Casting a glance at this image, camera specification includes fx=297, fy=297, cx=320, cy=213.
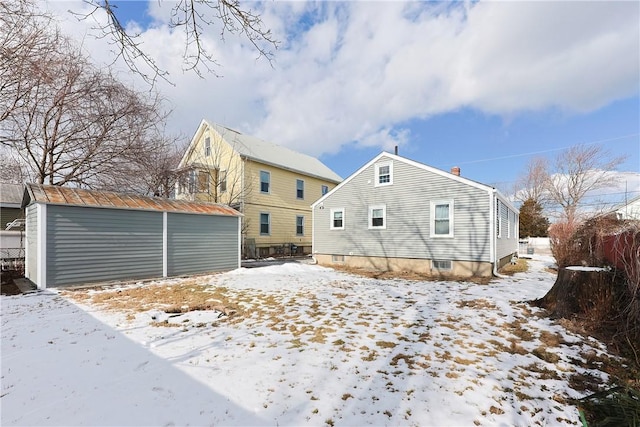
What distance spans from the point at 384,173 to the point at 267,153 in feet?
34.1

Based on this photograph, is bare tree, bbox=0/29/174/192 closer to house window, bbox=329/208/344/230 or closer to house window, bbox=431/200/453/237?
house window, bbox=329/208/344/230

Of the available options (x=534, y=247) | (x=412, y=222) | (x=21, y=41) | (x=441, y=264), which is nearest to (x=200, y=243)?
(x=21, y=41)

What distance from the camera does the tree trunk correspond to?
16.0 ft

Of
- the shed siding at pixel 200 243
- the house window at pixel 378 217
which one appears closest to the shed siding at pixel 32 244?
the shed siding at pixel 200 243

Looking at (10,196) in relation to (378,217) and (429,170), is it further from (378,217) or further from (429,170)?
(429,170)

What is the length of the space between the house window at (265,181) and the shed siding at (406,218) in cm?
516

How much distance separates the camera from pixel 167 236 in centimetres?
1054

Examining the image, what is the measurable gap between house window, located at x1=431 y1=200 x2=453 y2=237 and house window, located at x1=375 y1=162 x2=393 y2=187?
230cm

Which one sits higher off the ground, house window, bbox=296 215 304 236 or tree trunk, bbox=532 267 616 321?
house window, bbox=296 215 304 236

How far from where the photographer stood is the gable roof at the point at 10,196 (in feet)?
64.3

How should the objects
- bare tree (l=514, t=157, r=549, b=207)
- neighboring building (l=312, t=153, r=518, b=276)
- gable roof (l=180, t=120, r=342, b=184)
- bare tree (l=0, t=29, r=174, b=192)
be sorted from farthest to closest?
bare tree (l=514, t=157, r=549, b=207) < gable roof (l=180, t=120, r=342, b=184) < neighboring building (l=312, t=153, r=518, b=276) < bare tree (l=0, t=29, r=174, b=192)

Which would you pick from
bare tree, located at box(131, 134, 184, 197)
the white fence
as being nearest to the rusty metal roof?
bare tree, located at box(131, 134, 184, 197)

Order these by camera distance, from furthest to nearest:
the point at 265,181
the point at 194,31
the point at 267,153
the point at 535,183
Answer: the point at 535,183 → the point at 267,153 → the point at 265,181 → the point at 194,31

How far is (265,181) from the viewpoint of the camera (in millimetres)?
19922
